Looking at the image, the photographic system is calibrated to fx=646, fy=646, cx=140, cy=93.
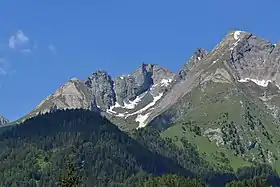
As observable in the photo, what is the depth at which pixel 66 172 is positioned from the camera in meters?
112

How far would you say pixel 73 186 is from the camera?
11194 centimetres

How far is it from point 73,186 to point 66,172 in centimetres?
272
